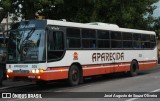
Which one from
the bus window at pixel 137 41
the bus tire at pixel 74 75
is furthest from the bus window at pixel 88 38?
the bus window at pixel 137 41

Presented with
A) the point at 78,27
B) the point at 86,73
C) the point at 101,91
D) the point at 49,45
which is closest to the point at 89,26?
the point at 78,27

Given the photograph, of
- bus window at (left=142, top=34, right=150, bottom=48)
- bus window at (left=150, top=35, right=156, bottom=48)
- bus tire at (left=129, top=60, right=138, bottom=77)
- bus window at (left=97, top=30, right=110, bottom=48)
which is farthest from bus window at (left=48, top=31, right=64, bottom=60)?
bus window at (left=150, top=35, right=156, bottom=48)

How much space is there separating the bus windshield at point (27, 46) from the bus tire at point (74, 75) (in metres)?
2.08

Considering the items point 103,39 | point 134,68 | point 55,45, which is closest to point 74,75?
point 55,45

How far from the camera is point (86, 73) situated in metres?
18.5

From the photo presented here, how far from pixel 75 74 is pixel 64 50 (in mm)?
1365

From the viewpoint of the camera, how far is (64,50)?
55.7 ft

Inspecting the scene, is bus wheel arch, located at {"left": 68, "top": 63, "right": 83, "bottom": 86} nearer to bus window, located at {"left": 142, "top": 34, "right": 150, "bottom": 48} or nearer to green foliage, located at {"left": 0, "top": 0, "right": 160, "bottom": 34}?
green foliage, located at {"left": 0, "top": 0, "right": 160, "bottom": 34}

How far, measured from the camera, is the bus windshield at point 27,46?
1576 centimetres

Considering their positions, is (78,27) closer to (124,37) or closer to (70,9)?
(124,37)

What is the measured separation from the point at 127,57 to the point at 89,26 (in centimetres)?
423

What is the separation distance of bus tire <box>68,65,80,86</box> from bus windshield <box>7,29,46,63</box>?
2084 mm

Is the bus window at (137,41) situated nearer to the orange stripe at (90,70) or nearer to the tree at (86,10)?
the orange stripe at (90,70)

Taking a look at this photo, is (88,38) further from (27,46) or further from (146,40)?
(146,40)
